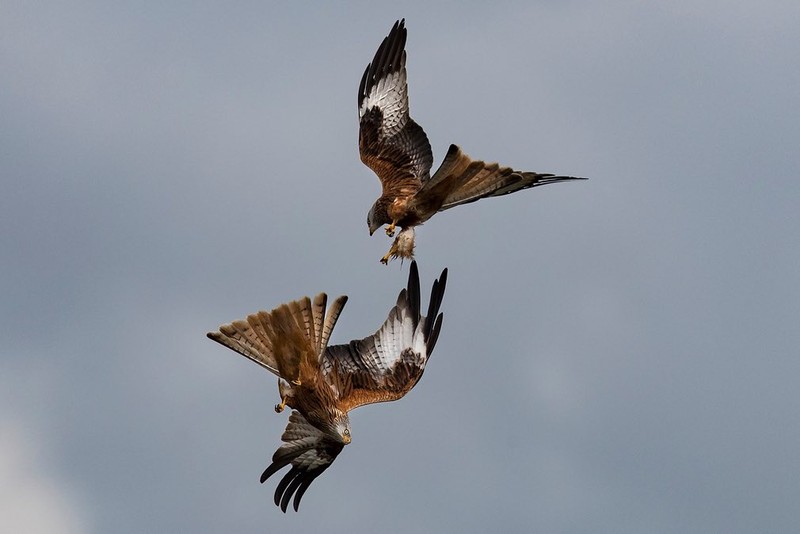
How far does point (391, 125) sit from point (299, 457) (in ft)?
12.1

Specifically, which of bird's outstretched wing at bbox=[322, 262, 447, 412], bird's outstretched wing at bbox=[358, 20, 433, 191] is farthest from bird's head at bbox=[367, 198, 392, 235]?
bird's outstretched wing at bbox=[322, 262, 447, 412]

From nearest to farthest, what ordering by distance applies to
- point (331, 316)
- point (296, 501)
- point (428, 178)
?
point (331, 316) → point (428, 178) → point (296, 501)

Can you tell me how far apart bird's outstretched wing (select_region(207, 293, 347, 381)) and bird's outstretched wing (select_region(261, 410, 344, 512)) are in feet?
5.72

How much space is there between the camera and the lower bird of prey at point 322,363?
562 inches

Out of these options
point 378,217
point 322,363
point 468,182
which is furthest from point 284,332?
point 468,182

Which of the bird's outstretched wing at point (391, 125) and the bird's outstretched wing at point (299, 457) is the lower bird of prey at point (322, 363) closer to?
the bird's outstretched wing at point (299, 457)

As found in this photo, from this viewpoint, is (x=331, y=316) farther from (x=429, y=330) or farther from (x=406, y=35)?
(x=406, y=35)

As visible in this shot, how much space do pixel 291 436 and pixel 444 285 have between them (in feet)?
7.57

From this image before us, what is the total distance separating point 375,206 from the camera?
597 inches

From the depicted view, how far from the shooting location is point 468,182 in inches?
571

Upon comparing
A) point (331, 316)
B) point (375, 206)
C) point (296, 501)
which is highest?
point (375, 206)

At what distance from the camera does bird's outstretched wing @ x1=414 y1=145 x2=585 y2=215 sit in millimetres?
14141

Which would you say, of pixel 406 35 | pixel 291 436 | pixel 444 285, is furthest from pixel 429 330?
pixel 406 35

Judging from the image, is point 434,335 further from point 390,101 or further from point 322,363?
point 390,101
